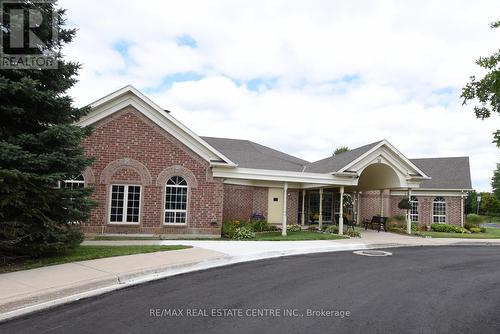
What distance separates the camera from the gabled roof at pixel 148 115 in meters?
15.6

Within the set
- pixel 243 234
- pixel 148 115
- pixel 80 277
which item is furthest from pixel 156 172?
pixel 80 277

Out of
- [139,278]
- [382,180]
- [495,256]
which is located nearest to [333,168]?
[382,180]

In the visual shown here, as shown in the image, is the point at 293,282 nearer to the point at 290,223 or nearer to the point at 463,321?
the point at 463,321

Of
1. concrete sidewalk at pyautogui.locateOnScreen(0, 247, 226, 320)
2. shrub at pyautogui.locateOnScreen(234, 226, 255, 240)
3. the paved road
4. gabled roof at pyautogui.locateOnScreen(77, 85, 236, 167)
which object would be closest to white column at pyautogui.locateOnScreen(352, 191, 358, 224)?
shrub at pyautogui.locateOnScreen(234, 226, 255, 240)

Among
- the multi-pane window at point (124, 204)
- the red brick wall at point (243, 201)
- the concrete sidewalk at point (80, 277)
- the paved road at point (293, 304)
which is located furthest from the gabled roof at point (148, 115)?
the paved road at point (293, 304)

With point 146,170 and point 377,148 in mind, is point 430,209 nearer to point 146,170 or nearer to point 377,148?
point 377,148

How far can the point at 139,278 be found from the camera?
332 inches

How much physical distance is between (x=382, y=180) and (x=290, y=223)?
621 centimetres

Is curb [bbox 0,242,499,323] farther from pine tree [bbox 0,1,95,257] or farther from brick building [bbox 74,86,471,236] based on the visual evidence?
brick building [bbox 74,86,471,236]

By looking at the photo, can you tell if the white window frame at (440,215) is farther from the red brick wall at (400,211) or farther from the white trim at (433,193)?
the white trim at (433,193)

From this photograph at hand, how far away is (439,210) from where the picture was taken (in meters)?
28.9

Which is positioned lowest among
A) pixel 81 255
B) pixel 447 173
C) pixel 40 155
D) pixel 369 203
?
pixel 81 255

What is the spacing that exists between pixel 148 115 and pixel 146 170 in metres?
2.34

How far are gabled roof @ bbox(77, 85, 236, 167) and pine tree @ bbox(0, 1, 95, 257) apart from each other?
5.33 meters
